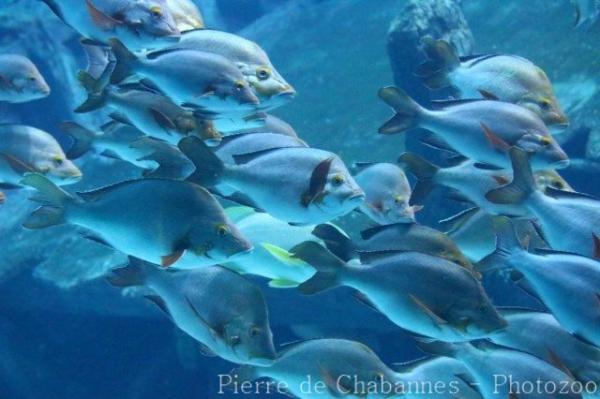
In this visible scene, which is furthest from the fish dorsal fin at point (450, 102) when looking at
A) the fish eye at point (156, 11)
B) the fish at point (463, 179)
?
the fish eye at point (156, 11)

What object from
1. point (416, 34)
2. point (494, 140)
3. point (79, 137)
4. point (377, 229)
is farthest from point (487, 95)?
point (416, 34)

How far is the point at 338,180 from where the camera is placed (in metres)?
2.28

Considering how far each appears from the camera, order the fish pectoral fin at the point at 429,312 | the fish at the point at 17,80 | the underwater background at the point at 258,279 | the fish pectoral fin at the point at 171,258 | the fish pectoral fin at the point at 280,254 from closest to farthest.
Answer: the fish pectoral fin at the point at 171,258
the fish pectoral fin at the point at 429,312
the fish pectoral fin at the point at 280,254
the fish at the point at 17,80
the underwater background at the point at 258,279

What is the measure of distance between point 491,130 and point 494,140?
6 centimetres

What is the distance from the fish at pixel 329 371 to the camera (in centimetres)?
259

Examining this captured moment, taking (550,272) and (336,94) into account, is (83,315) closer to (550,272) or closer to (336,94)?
(336,94)

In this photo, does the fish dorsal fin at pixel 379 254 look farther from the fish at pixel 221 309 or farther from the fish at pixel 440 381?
the fish at pixel 440 381

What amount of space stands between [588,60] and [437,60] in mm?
5751

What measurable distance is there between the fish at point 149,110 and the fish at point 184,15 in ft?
1.19

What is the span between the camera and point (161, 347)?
951cm

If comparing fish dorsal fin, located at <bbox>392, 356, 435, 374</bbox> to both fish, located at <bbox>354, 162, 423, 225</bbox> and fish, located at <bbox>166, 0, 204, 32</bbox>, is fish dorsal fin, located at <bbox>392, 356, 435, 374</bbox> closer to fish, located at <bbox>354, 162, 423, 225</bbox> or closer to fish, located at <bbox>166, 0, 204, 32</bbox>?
fish, located at <bbox>354, 162, 423, 225</bbox>

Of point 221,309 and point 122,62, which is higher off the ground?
point 122,62

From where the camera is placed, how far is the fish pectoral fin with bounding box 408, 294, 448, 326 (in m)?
2.09

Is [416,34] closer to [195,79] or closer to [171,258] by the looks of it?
[195,79]
